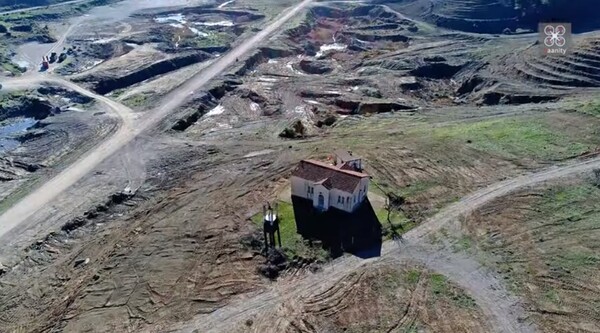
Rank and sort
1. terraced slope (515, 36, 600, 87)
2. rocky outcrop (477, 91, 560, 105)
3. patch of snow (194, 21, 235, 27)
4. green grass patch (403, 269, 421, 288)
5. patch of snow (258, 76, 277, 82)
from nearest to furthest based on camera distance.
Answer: green grass patch (403, 269, 421, 288) < rocky outcrop (477, 91, 560, 105) < terraced slope (515, 36, 600, 87) < patch of snow (258, 76, 277, 82) < patch of snow (194, 21, 235, 27)

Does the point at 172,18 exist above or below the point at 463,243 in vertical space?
above

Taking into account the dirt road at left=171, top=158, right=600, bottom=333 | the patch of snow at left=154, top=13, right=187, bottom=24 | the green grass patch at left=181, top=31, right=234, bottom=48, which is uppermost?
the patch of snow at left=154, top=13, right=187, bottom=24

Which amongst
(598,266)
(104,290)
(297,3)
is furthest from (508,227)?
(297,3)

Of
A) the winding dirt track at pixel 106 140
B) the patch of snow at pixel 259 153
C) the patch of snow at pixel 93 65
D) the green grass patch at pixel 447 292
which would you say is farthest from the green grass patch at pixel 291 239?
the patch of snow at pixel 93 65

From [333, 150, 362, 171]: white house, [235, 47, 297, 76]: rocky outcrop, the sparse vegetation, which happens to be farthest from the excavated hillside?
[333, 150, 362, 171]: white house

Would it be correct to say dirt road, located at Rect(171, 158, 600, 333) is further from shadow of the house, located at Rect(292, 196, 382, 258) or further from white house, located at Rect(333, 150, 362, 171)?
white house, located at Rect(333, 150, 362, 171)

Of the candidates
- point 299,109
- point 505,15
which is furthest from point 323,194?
point 505,15

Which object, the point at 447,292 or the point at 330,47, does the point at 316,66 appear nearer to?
the point at 330,47
